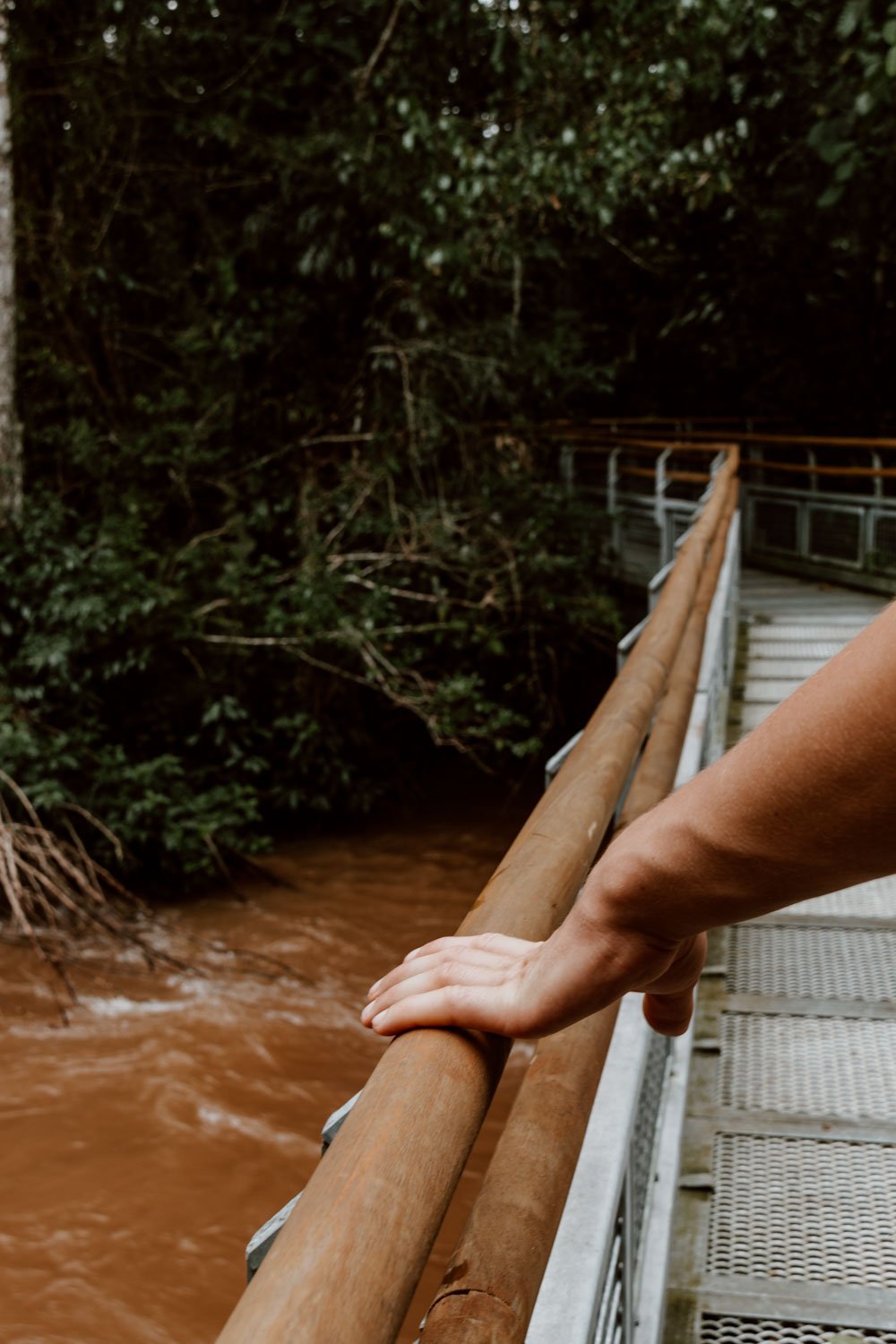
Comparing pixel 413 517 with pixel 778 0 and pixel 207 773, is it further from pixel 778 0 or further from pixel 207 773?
pixel 778 0

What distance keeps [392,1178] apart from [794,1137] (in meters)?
2.05

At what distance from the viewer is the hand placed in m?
1.01

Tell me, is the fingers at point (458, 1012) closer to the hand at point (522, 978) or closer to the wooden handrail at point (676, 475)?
the hand at point (522, 978)

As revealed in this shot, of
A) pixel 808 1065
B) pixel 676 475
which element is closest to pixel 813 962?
pixel 808 1065

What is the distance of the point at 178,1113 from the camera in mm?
6367

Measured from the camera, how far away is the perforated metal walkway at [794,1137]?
2.09 m

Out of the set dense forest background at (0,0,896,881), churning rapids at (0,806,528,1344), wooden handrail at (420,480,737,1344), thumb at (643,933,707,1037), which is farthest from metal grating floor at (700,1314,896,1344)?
dense forest background at (0,0,896,881)

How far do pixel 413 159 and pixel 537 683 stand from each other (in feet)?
14.2

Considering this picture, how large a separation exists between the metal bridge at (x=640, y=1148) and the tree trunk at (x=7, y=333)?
18.8 feet

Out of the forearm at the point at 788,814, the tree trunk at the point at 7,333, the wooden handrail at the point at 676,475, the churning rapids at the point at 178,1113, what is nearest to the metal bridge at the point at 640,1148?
the forearm at the point at 788,814

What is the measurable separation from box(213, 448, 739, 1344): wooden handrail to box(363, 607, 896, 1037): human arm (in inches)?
2.2

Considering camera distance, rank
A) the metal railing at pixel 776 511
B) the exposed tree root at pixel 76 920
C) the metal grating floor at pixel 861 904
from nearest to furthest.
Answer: the metal grating floor at pixel 861 904
the exposed tree root at pixel 76 920
the metal railing at pixel 776 511

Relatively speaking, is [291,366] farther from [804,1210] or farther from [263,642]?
[804,1210]

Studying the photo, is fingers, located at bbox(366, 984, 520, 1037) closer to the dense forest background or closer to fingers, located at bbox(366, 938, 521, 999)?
fingers, located at bbox(366, 938, 521, 999)
